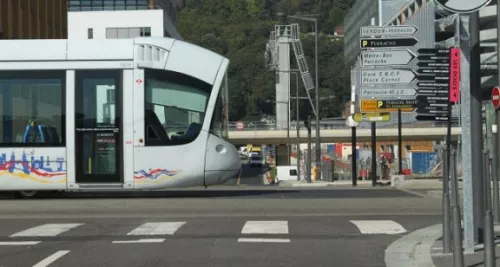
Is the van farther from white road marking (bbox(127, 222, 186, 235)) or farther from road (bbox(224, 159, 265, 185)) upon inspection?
white road marking (bbox(127, 222, 186, 235))

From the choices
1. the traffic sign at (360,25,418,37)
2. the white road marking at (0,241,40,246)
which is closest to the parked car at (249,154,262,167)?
the traffic sign at (360,25,418,37)

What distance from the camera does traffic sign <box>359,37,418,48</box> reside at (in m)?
13.6

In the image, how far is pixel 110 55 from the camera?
17.7 m

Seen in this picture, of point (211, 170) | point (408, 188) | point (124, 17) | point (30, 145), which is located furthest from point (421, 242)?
point (124, 17)

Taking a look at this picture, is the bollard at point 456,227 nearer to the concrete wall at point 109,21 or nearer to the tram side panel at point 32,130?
the tram side panel at point 32,130

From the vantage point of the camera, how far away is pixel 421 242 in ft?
34.4

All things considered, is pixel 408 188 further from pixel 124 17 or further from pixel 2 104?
pixel 124 17

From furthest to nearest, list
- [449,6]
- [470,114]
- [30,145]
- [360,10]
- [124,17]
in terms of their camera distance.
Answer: [360,10] < [124,17] < [30,145] < [470,114] < [449,6]

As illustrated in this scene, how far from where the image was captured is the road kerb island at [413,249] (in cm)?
904

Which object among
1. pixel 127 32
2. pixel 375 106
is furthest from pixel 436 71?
pixel 127 32

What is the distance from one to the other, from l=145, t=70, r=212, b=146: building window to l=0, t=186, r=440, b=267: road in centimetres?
147

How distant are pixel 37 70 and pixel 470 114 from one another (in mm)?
11270

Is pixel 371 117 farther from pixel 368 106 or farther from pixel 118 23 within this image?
pixel 118 23

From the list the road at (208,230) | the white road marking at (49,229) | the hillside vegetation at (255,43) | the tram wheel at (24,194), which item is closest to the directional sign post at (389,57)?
the road at (208,230)
